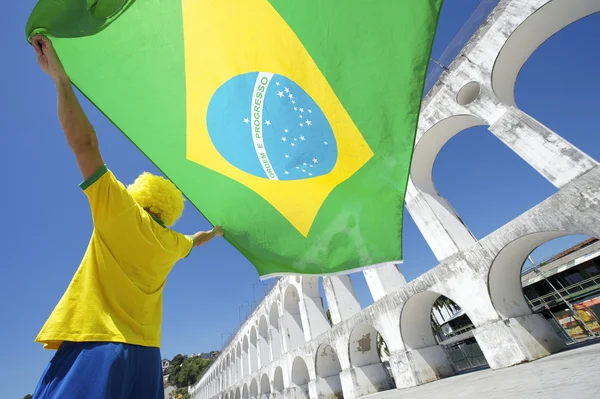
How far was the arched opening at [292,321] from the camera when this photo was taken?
691 inches

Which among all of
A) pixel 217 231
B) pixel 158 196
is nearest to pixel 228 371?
pixel 217 231

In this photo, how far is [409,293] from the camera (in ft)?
30.4

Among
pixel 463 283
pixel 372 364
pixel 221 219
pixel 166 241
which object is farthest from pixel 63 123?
pixel 372 364

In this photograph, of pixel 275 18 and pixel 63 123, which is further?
pixel 275 18

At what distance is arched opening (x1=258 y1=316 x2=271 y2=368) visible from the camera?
21547 mm

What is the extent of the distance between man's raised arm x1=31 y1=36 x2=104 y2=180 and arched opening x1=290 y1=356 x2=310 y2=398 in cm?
1698

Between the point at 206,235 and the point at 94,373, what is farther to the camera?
the point at 206,235

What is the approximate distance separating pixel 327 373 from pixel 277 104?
1545 cm

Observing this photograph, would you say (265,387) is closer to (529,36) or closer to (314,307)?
(314,307)

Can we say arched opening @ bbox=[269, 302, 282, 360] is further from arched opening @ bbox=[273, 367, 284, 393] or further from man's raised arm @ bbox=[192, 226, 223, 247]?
man's raised arm @ bbox=[192, 226, 223, 247]

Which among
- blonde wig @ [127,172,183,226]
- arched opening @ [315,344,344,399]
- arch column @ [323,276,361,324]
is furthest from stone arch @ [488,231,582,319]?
arched opening @ [315,344,344,399]

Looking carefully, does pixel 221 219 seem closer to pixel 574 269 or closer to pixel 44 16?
pixel 44 16

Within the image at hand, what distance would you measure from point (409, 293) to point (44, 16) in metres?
10.0

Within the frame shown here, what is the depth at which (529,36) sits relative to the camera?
7402 mm
